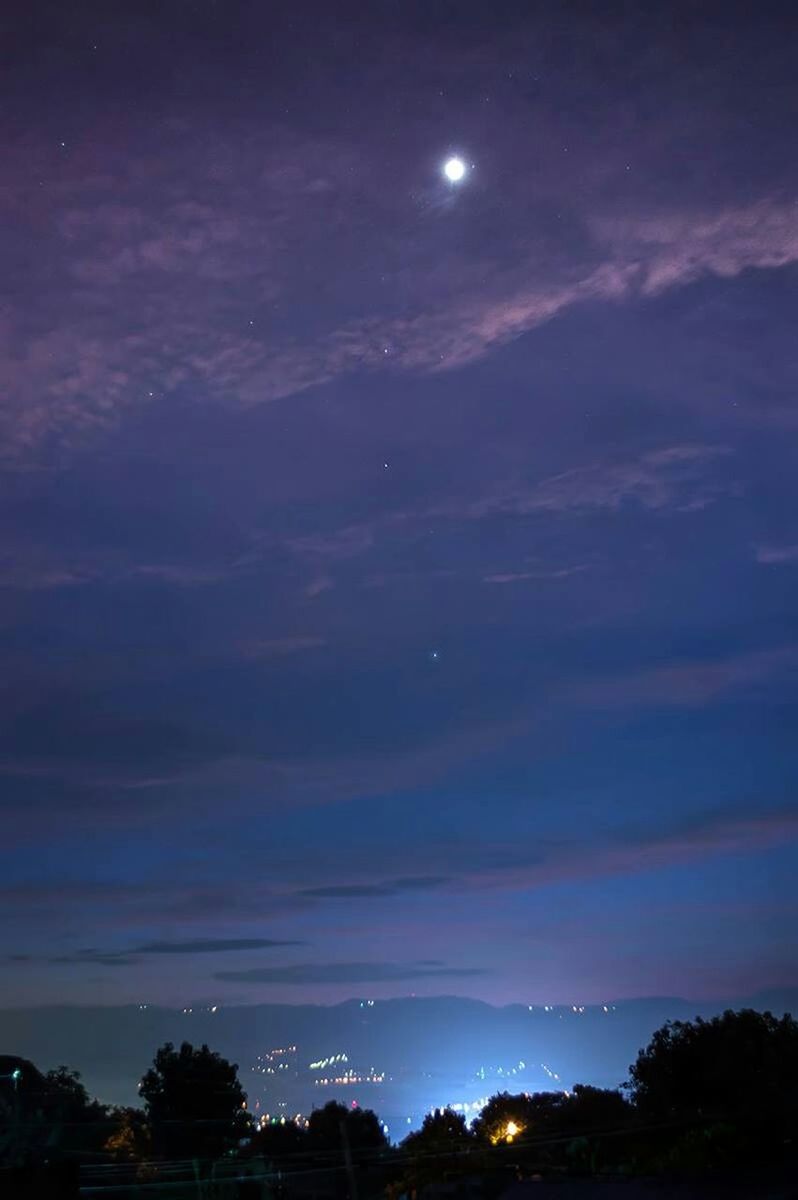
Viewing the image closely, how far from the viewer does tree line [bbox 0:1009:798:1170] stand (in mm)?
36031

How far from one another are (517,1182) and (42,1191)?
16060 mm

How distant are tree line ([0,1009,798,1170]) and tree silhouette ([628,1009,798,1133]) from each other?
6 cm

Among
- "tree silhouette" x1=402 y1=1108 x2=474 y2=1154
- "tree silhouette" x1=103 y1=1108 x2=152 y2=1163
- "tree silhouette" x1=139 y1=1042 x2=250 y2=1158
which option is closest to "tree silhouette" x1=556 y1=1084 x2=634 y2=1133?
"tree silhouette" x1=402 y1=1108 x2=474 y2=1154

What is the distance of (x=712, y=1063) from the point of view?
4681 cm

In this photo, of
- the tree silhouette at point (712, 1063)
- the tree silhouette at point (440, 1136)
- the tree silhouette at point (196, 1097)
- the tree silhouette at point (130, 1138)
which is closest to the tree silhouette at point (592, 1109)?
the tree silhouette at point (712, 1063)

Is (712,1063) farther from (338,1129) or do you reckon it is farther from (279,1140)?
(338,1129)

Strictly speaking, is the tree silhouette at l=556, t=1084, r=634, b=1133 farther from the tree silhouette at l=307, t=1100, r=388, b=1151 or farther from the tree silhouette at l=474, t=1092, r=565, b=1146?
the tree silhouette at l=307, t=1100, r=388, b=1151

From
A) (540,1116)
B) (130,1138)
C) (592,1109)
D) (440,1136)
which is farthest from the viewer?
(130,1138)

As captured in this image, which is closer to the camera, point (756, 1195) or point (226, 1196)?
point (756, 1195)

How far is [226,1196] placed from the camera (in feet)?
173

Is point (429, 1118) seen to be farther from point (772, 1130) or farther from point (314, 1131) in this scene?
point (772, 1130)

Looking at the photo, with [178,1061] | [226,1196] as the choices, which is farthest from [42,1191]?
[178,1061]

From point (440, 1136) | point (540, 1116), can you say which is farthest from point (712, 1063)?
point (540, 1116)

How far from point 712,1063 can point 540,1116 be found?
26.1 meters
